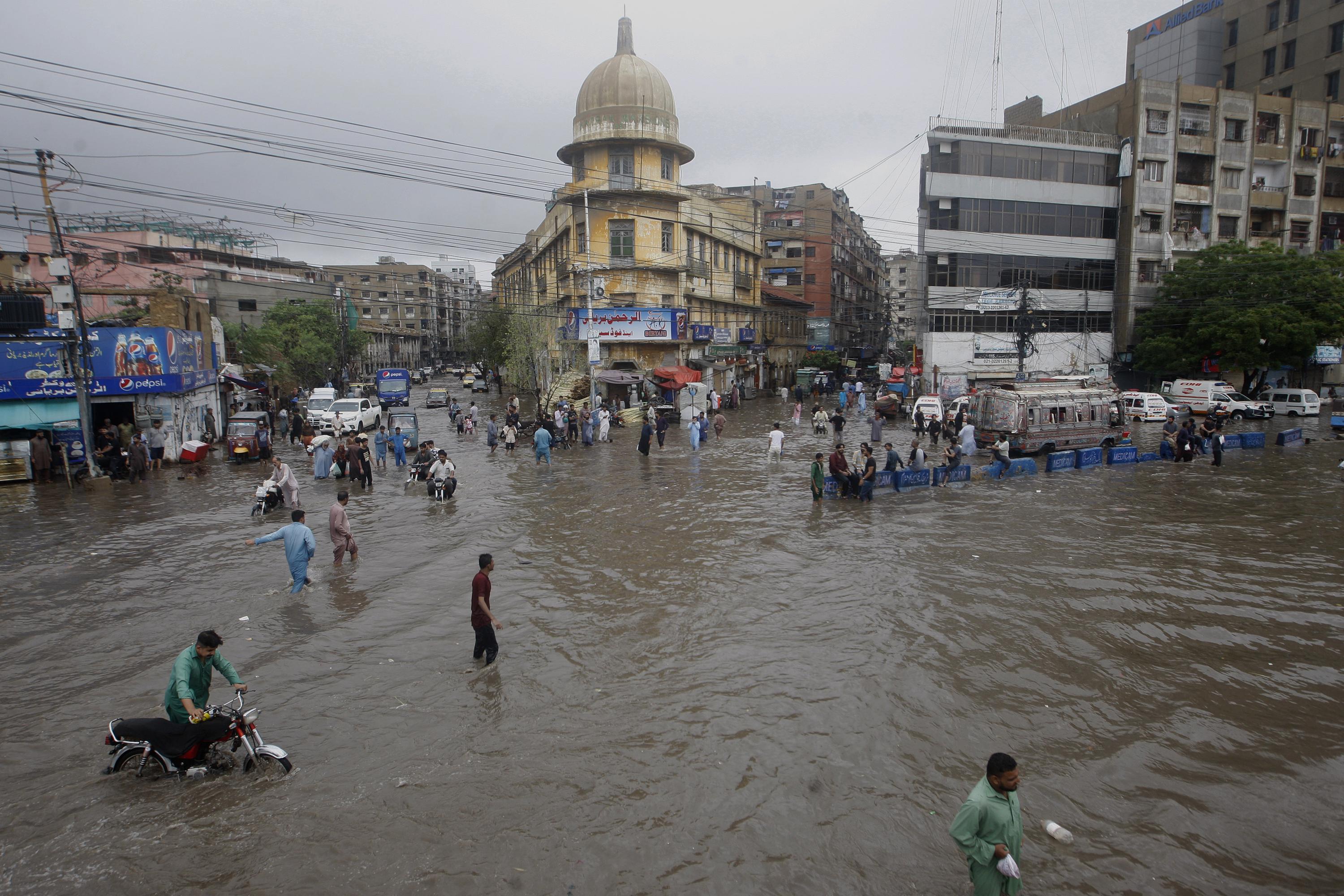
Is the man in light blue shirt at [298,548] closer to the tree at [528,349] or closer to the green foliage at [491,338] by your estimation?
the tree at [528,349]

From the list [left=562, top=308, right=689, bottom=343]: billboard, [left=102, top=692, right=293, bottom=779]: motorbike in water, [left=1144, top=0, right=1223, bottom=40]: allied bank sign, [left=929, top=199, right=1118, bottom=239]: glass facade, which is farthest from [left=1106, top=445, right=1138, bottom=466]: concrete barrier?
Result: [left=1144, top=0, right=1223, bottom=40]: allied bank sign

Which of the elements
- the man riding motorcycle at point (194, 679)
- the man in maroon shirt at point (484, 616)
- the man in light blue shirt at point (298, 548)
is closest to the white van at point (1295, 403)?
the man in maroon shirt at point (484, 616)

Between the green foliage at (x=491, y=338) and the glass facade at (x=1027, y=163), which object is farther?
the green foliage at (x=491, y=338)

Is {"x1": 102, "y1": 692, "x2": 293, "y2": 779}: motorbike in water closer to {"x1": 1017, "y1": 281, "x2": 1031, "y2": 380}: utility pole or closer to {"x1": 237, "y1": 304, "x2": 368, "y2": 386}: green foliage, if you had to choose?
{"x1": 1017, "y1": 281, "x2": 1031, "y2": 380}: utility pole

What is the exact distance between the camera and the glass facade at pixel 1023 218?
46.2m

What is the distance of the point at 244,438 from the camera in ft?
83.5

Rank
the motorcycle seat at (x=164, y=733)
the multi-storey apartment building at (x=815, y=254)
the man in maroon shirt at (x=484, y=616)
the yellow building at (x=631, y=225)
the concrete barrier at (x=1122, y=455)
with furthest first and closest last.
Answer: the multi-storey apartment building at (x=815, y=254) → the yellow building at (x=631, y=225) → the concrete barrier at (x=1122, y=455) → the man in maroon shirt at (x=484, y=616) → the motorcycle seat at (x=164, y=733)

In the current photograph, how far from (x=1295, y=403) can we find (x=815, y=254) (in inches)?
1622

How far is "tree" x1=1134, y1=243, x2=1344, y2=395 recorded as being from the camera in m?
40.3

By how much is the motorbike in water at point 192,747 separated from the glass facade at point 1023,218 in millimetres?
47171

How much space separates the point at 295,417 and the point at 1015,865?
1370 inches

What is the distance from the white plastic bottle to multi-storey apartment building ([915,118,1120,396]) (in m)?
43.0

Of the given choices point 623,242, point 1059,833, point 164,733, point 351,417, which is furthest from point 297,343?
point 1059,833

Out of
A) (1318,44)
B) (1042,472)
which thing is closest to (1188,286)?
(1318,44)
